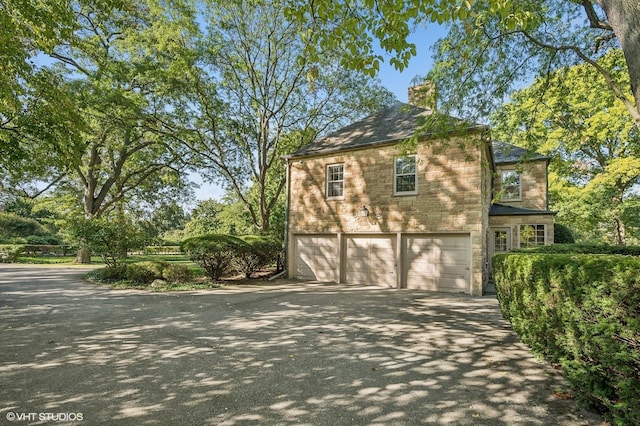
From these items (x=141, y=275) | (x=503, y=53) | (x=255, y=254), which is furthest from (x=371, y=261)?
(x=141, y=275)

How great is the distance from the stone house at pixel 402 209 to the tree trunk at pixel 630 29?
388cm

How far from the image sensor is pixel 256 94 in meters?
16.9

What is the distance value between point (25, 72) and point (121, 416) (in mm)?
7905

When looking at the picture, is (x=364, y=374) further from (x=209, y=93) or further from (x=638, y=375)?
(x=209, y=93)

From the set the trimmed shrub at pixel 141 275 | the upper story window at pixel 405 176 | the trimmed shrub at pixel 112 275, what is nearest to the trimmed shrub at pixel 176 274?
the trimmed shrub at pixel 141 275

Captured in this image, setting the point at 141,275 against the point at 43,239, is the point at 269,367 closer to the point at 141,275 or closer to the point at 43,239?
the point at 141,275

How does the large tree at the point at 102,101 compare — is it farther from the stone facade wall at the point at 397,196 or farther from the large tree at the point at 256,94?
the stone facade wall at the point at 397,196

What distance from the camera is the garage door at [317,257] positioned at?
12.6 m

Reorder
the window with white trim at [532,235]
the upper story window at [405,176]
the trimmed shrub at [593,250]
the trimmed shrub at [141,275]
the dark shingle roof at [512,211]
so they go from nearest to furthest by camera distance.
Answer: the trimmed shrub at [593,250], the trimmed shrub at [141,275], the upper story window at [405,176], the dark shingle roof at [512,211], the window with white trim at [532,235]

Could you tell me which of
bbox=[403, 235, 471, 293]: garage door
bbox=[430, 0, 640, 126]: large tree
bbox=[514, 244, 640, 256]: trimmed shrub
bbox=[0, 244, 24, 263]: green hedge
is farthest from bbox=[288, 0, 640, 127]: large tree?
bbox=[0, 244, 24, 263]: green hedge

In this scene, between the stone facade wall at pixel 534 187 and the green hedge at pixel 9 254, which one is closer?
the stone facade wall at pixel 534 187

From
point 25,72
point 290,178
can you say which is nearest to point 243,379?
point 25,72

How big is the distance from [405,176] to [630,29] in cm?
761

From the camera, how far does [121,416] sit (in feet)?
9.37
